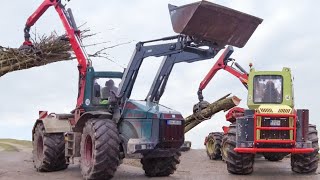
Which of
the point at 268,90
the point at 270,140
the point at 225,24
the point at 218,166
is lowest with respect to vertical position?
the point at 218,166

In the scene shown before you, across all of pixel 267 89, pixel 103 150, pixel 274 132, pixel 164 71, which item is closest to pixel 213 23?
pixel 164 71

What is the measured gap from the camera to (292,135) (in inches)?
536

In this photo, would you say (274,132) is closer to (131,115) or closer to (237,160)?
(237,160)

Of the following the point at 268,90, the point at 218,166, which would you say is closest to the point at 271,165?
the point at 218,166

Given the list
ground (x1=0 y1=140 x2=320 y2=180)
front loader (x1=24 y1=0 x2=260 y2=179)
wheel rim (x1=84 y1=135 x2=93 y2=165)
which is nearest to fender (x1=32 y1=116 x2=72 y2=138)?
front loader (x1=24 y1=0 x2=260 y2=179)

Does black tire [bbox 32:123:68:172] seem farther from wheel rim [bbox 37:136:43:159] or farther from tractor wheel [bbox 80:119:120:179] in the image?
tractor wheel [bbox 80:119:120:179]

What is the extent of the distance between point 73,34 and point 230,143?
519 centimetres

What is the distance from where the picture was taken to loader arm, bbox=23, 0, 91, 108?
44.5 feet

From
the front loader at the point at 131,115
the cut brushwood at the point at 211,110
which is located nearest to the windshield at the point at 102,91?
the front loader at the point at 131,115

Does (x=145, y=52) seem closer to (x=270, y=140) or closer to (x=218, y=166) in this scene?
(x=270, y=140)

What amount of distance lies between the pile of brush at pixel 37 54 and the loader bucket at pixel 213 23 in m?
4.52

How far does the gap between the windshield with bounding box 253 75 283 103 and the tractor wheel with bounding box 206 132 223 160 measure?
5.41 meters

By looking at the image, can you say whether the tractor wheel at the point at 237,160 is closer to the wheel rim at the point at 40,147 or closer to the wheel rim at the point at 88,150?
the wheel rim at the point at 88,150

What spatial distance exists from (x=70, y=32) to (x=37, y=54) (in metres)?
1.30
